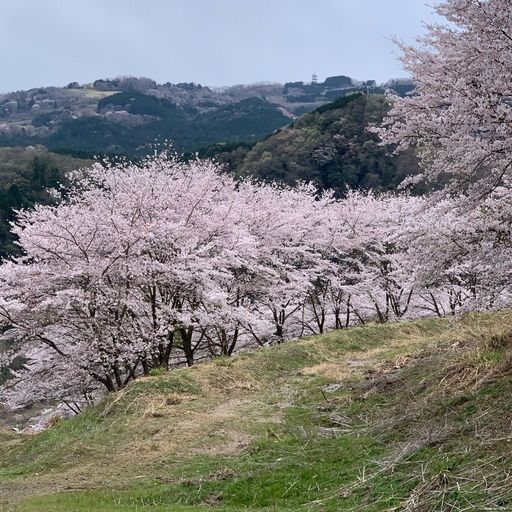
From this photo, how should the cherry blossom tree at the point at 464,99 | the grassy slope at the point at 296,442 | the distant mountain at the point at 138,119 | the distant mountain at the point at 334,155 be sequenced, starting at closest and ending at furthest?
the grassy slope at the point at 296,442 < the cherry blossom tree at the point at 464,99 < the distant mountain at the point at 334,155 < the distant mountain at the point at 138,119

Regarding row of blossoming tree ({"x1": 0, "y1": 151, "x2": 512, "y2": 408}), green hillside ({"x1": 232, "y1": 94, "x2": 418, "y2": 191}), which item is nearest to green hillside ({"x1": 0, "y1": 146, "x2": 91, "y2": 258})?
green hillside ({"x1": 232, "y1": 94, "x2": 418, "y2": 191})

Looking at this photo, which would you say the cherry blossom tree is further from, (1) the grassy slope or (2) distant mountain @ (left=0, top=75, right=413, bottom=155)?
(2) distant mountain @ (left=0, top=75, right=413, bottom=155)

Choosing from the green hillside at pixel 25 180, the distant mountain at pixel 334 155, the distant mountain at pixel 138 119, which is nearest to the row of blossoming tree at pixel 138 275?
the green hillside at pixel 25 180

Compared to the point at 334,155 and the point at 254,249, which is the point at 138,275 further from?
the point at 334,155

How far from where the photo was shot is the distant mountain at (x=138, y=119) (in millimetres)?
135400

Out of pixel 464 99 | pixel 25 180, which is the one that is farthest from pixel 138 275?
pixel 25 180

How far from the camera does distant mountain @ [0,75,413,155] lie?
135400 millimetres

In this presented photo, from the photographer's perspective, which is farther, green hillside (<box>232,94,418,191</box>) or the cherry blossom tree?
green hillside (<box>232,94,418,191</box>)

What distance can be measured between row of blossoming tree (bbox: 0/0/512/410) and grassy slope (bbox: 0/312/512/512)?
1248 mm

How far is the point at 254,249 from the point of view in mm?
16953

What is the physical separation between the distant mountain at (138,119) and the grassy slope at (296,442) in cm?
10966

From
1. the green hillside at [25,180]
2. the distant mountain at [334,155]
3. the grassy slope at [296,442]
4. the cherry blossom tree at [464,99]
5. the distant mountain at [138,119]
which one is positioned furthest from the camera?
the distant mountain at [138,119]

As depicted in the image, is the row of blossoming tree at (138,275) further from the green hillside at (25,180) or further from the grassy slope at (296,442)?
the green hillside at (25,180)

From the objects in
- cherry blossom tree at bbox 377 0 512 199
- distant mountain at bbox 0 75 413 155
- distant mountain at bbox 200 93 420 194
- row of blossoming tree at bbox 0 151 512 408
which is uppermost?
distant mountain at bbox 0 75 413 155
